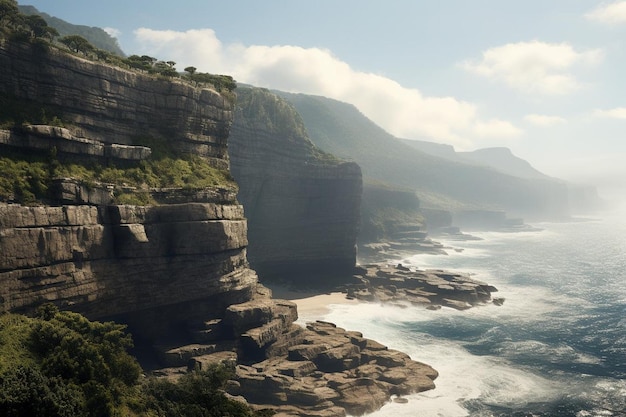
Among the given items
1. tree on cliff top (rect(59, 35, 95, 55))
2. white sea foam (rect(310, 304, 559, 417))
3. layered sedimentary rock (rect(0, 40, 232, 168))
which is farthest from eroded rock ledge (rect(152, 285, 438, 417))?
tree on cliff top (rect(59, 35, 95, 55))

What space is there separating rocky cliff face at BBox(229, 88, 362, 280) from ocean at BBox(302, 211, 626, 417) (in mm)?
25346

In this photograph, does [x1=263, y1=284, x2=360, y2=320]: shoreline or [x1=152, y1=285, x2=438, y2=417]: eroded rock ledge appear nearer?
[x1=152, y1=285, x2=438, y2=417]: eroded rock ledge

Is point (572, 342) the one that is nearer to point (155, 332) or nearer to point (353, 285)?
point (353, 285)

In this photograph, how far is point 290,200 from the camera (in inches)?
4970

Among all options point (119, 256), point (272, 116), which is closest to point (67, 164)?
point (119, 256)

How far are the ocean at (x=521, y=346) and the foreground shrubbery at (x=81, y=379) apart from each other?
25.2 meters

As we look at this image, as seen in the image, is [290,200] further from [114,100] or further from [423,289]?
[114,100]

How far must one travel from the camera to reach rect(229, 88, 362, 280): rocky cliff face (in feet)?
392

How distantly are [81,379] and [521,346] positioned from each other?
66977 mm

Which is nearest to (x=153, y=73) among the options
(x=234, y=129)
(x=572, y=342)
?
(x=234, y=129)

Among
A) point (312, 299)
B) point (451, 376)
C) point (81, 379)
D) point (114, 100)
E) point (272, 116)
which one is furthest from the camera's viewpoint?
point (272, 116)

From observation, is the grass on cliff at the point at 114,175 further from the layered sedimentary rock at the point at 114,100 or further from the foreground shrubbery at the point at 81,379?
the foreground shrubbery at the point at 81,379

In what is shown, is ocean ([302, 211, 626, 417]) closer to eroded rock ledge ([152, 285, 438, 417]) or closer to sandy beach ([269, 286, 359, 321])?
sandy beach ([269, 286, 359, 321])

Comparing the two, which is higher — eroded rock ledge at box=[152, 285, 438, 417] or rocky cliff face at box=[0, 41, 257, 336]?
rocky cliff face at box=[0, 41, 257, 336]
